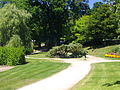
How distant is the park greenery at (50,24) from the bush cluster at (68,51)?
0.48 ft

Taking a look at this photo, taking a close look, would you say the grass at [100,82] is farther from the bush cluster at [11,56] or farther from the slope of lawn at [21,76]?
the bush cluster at [11,56]

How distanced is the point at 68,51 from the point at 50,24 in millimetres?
21208

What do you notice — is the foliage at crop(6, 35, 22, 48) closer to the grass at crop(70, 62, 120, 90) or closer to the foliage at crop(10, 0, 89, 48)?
the foliage at crop(10, 0, 89, 48)

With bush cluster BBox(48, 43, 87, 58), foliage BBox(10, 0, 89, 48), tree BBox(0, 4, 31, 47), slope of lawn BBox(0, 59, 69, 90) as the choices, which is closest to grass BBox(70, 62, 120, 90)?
slope of lawn BBox(0, 59, 69, 90)

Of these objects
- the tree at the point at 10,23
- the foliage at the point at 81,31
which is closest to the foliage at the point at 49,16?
the foliage at the point at 81,31

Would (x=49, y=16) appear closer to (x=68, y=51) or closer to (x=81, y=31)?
(x=81, y=31)

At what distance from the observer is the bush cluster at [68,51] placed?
25453 mm

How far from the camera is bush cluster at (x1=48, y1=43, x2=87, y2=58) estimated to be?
25453 millimetres

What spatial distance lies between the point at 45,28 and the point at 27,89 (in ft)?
129

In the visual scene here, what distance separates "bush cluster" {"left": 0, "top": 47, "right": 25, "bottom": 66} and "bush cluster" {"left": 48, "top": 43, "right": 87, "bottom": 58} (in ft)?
25.6

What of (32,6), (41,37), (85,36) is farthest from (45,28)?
(85,36)

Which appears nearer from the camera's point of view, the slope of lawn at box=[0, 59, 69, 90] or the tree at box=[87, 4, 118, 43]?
the slope of lawn at box=[0, 59, 69, 90]

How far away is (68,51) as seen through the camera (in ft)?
85.4

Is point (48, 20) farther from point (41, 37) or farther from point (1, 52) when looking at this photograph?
point (1, 52)
